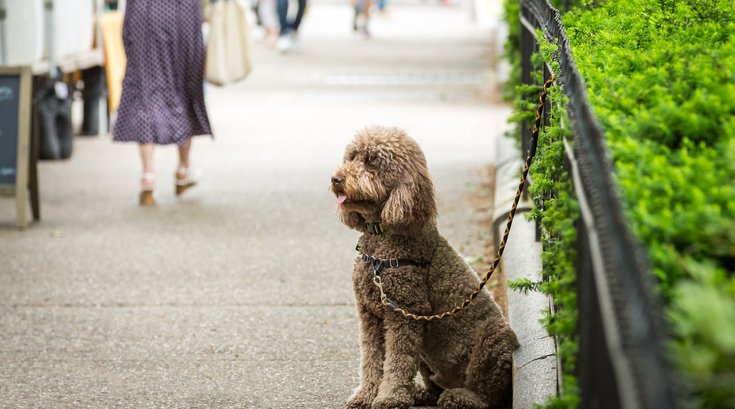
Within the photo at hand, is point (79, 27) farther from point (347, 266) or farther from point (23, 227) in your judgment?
point (347, 266)

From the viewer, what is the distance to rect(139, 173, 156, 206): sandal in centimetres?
891

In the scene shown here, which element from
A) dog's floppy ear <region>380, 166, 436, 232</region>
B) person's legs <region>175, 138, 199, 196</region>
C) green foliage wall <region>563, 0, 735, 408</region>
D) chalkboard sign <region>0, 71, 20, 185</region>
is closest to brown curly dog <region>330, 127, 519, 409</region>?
dog's floppy ear <region>380, 166, 436, 232</region>

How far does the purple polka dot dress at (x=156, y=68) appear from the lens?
8742 millimetres

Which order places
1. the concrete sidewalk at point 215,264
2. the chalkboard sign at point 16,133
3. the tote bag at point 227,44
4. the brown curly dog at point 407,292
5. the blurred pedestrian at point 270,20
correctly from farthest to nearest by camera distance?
the blurred pedestrian at point 270,20
the tote bag at point 227,44
the chalkboard sign at point 16,133
the concrete sidewalk at point 215,264
the brown curly dog at point 407,292

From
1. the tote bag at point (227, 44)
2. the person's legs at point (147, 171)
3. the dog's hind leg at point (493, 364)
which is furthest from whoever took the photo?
the tote bag at point (227, 44)

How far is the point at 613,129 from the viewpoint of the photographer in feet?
9.60

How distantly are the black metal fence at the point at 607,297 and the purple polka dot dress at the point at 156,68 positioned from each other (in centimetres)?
560

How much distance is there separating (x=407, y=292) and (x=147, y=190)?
194 inches

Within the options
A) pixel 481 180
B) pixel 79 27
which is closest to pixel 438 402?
pixel 481 180

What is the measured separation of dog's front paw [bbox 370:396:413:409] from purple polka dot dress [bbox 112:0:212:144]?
15.9ft

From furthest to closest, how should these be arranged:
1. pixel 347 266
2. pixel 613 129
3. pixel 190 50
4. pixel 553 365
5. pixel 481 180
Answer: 1. pixel 481 180
2. pixel 190 50
3. pixel 347 266
4. pixel 553 365
5. pixel 613 129

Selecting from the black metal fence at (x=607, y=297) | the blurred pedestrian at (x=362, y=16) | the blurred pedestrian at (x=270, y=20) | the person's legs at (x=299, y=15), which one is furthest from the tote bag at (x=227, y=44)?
the blurred pedestrian at (x=362, y=16)

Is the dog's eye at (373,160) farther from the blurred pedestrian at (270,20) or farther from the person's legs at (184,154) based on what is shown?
the blurred pedestrian at (270,20)

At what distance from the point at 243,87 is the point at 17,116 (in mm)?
8490
